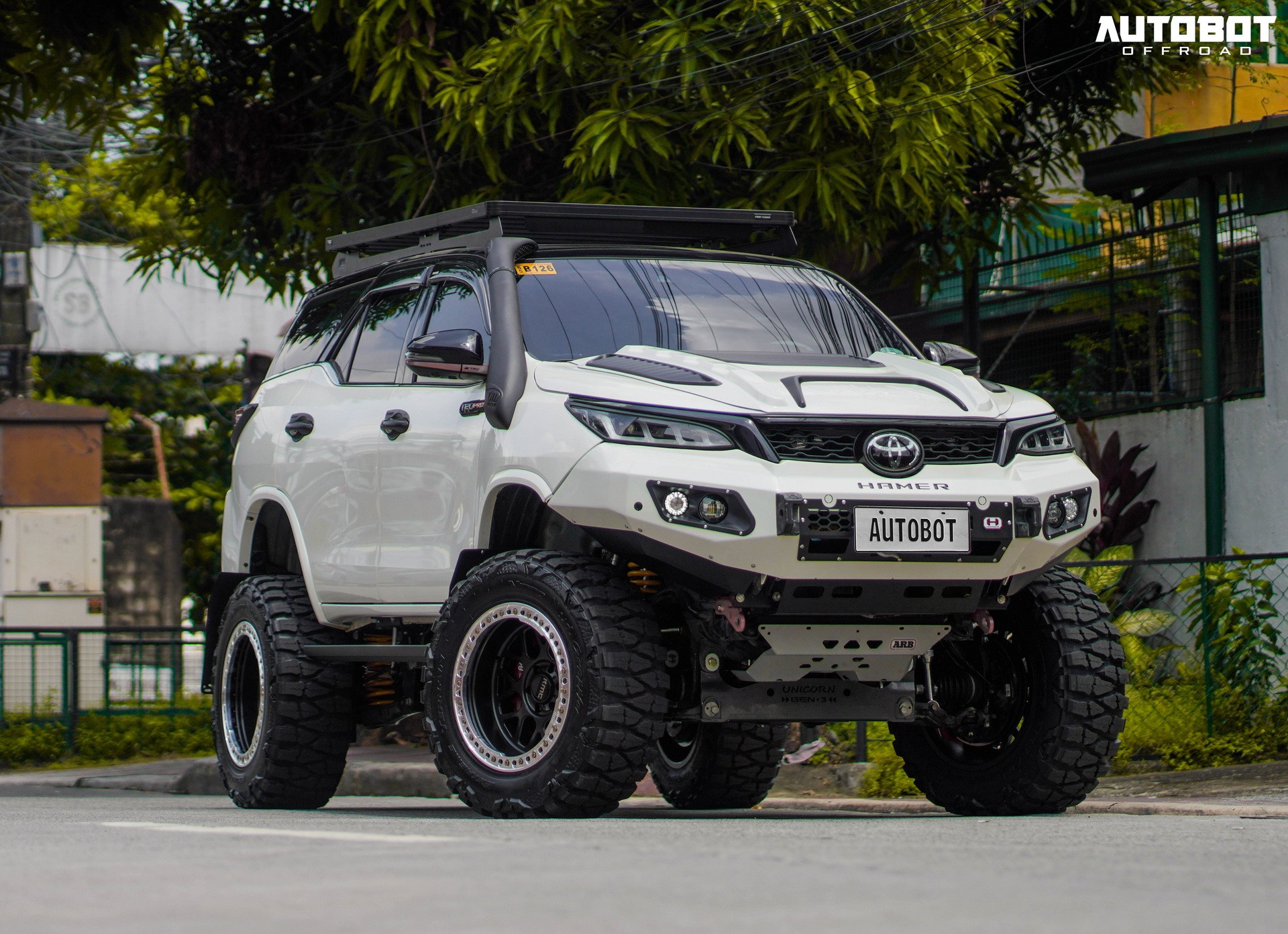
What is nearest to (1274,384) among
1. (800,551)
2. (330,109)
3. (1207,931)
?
(330,109)

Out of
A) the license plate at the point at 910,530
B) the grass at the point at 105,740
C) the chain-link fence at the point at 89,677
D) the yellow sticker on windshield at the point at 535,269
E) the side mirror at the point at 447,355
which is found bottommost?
the grass at the point at 105,740

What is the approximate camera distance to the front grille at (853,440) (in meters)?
6.43

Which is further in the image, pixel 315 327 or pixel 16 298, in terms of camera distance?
pixel 16 298

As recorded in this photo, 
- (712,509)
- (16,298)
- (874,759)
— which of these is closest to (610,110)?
(874,759)

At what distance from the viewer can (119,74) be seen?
13.7 metres

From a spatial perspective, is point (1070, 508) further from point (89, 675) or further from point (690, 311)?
point (89, 675)

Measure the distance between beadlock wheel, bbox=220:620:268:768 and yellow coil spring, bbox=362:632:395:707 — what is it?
1.54 feet

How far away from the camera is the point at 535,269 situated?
752 cm

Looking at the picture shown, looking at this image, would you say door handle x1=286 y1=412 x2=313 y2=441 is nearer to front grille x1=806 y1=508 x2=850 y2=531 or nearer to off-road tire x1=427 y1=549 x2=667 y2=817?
off-road tire x1=427 y1=549 x2=667 y2=817

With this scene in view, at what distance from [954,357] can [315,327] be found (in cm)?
308

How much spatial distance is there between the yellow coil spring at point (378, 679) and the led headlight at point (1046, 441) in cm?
288

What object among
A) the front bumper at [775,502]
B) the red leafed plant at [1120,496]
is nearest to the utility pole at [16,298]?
the red leafed plant at [1120,496]

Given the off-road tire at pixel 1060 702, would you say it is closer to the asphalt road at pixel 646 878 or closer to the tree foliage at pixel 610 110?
the asphalt road at pixel 646 878

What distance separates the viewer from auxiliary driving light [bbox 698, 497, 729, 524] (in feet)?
20.6
